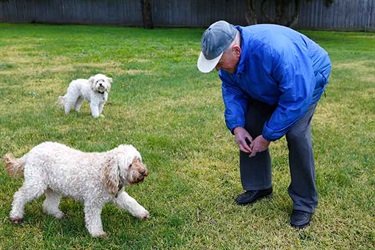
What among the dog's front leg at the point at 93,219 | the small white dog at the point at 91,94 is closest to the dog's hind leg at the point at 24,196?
the dog's front leg at the point at 93,219

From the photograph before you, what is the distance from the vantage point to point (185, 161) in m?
4.57

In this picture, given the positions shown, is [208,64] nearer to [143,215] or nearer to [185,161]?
[143,215]

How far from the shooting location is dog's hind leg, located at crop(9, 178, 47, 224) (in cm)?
325

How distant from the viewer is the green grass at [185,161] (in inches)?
127

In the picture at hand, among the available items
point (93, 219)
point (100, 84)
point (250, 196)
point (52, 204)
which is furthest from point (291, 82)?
point (100, 84)

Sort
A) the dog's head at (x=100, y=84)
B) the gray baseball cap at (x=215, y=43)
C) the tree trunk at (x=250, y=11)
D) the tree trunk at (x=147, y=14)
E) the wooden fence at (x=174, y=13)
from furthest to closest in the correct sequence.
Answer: the tree trunk at (x=147, y=14), the wooden fence at (x=174, y=13), the tree trunk at (x=250, y=11), the dog's head at (x=100, y=84), the gray baseball cap at (x=215, y=43)

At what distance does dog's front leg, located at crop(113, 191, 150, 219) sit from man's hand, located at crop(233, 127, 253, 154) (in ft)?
2.95

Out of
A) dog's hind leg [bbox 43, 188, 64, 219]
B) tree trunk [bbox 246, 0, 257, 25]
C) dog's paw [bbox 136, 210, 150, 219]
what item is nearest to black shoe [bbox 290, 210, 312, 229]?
dog's paw [bbox 136, 210, 150, 219]

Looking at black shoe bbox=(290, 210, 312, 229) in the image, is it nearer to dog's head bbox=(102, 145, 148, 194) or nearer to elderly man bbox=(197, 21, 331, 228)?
elderly man bbox=(197, 21, 331, 228)

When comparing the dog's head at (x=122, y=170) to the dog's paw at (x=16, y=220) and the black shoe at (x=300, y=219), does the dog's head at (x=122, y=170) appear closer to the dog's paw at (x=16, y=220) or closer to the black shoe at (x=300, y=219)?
the dog's paw at (x=16, y=220)

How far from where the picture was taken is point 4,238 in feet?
10.4

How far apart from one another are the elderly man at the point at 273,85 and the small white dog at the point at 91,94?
320cm

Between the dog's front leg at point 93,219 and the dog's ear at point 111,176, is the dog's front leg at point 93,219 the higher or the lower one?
the lower one

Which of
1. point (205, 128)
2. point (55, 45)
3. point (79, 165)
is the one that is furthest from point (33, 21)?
point (79, 165)
